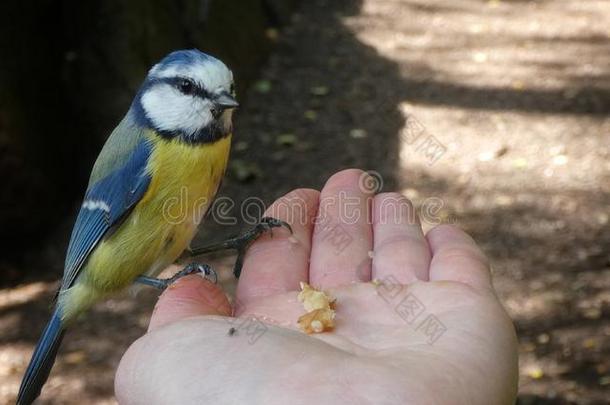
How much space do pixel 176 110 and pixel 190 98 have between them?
2.8 inches

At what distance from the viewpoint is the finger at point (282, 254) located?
2.51 metres

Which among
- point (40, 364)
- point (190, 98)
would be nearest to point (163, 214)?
point (190, 98)

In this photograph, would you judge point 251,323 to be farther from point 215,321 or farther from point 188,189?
point 188,189

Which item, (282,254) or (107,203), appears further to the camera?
(107,203)

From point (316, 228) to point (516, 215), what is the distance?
2556mm

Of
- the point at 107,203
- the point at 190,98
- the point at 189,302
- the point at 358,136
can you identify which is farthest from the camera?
the point at 358,136

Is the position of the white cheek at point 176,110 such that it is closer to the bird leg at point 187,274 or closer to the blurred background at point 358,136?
the bird leg at point 187,274

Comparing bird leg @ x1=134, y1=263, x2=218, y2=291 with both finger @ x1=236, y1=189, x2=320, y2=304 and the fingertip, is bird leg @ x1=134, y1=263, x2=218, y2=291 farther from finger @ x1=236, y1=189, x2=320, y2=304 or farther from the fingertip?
the fingertip

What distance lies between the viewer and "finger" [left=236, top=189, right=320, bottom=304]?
2514 millimetres

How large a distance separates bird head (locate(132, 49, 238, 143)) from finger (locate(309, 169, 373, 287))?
0.42 meters

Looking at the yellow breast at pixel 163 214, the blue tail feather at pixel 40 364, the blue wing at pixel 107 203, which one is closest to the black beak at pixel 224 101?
the yellow breast at pixel 163 214

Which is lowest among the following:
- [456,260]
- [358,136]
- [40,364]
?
[358,136]

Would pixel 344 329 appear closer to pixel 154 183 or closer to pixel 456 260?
pixel 456 260

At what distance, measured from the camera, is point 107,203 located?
283 cm
